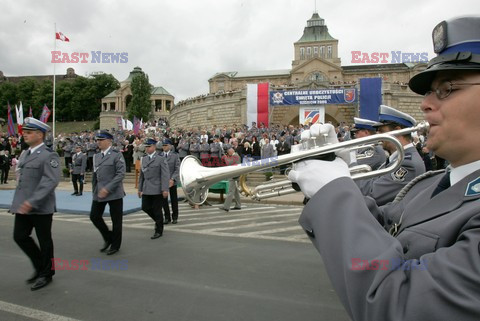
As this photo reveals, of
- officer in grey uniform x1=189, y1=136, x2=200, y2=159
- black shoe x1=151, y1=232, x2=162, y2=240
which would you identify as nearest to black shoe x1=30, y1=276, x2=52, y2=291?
black shoe x1=151, y1=232, x2=162, y2=240

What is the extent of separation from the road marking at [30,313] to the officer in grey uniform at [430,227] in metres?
3.30

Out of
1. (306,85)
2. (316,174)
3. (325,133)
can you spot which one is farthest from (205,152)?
(306,85)

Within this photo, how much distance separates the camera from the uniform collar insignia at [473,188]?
3.92ft

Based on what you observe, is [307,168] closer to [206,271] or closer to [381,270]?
[381,270]

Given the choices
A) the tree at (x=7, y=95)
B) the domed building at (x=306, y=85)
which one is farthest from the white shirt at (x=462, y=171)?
the tree at (x=7, y=95)

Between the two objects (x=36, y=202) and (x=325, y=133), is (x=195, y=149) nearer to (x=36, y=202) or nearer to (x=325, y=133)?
(x=36, y=202)

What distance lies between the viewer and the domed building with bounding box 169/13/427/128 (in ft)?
122

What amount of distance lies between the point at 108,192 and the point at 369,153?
4.54m

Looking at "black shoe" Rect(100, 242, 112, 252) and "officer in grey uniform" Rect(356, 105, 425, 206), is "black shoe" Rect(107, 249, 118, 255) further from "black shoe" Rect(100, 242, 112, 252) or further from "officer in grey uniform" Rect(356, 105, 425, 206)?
"officer in grey uniform" Rect(356, 105, 425, 206)

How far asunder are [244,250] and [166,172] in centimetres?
286

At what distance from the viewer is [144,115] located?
239 ft

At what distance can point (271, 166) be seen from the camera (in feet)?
6.10

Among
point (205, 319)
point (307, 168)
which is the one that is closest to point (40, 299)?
point (205, 319)

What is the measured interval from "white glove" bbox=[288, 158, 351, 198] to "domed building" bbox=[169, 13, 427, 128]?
759 inches
